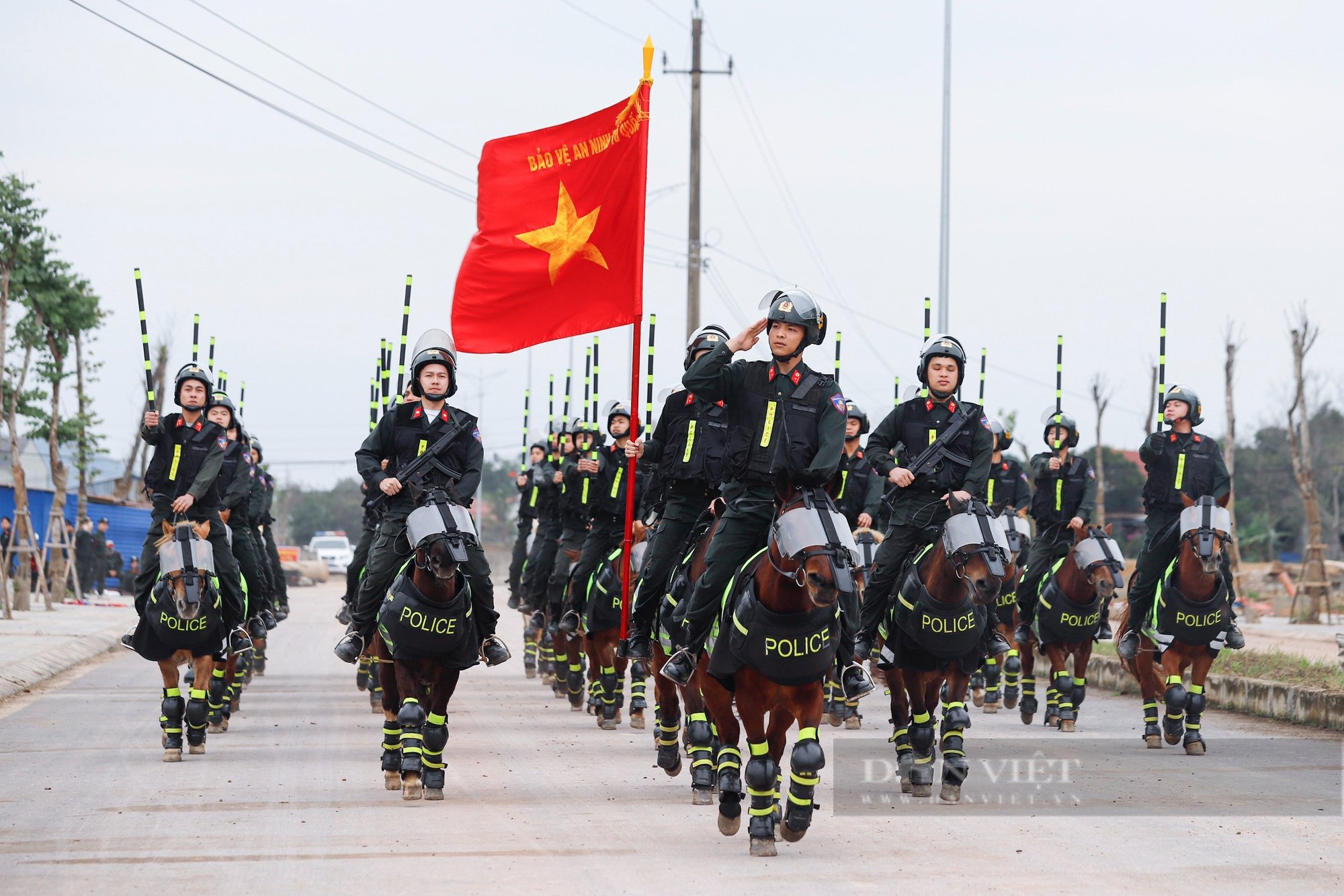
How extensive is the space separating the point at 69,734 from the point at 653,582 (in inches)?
237

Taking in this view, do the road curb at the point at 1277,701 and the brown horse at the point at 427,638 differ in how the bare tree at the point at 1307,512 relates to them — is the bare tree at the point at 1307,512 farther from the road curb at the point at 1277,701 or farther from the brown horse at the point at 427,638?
the brown horse at the point at 427,638

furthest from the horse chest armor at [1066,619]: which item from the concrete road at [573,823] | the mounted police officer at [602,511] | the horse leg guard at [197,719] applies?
the horse leg guard at [197,719]

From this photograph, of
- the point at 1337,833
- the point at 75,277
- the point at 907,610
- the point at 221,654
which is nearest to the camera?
the point at 1337,833

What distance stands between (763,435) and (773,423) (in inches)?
3.3

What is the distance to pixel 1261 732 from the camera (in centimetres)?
1573

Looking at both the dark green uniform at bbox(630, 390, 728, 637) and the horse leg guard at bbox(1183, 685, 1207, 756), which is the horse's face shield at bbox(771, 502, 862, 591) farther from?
the horse leg guard at bbox(1183, 685, 1207, 756)

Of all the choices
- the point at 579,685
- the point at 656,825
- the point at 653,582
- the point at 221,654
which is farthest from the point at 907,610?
the point at 579,685

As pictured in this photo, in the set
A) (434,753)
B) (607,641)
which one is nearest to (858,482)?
(607,641)

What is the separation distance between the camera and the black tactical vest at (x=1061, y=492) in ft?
56.3

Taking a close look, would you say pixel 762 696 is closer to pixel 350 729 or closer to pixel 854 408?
pixel 350 729

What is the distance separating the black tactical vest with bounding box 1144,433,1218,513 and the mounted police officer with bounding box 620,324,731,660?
15.2ft

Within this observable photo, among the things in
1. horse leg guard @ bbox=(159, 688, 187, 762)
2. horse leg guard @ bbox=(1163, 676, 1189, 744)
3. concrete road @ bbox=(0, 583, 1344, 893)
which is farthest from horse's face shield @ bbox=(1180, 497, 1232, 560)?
horse leg guard @ bbox=(159, 688, 187, 762)

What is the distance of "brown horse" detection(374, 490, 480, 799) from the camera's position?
10.8 meters

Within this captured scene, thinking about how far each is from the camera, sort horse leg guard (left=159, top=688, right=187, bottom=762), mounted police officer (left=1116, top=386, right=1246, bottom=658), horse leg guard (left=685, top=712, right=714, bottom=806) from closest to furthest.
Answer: horse leg guard (left=685, top=712, right=714, bottom=806) < horse leg guard (left=159, top=688, right=187, bottom=762) < mounted police officer (left=1116, top=386, right=1246, bottom=658)
